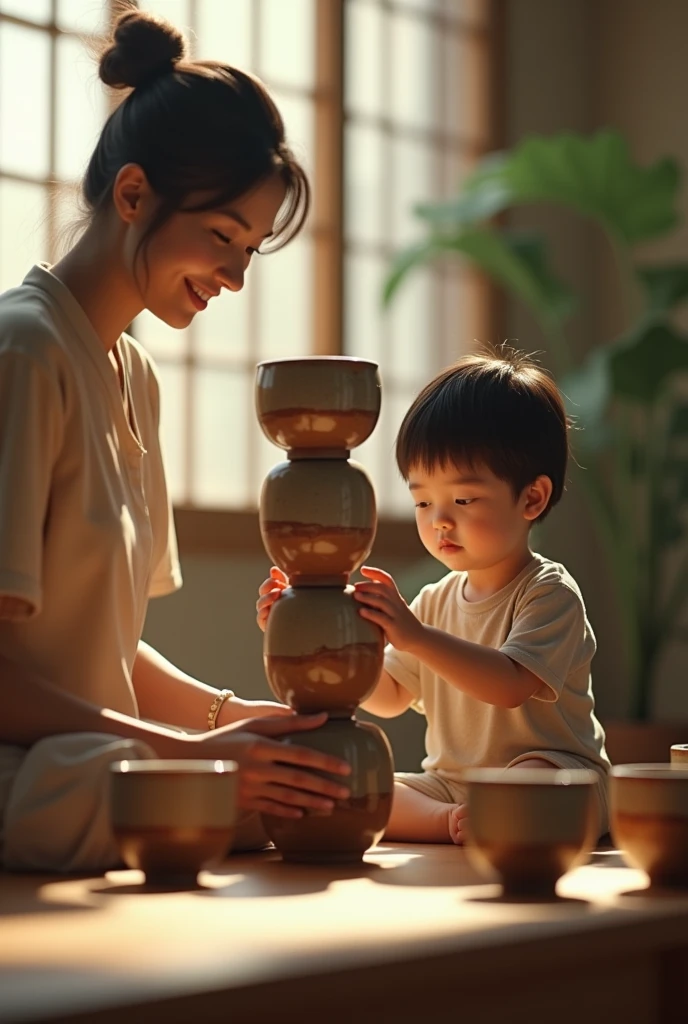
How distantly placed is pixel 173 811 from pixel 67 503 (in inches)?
16.2

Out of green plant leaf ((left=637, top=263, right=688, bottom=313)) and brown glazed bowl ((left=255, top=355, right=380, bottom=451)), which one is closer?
brown glazed bowl ((left=255, top=355, right=380, bottom=451))

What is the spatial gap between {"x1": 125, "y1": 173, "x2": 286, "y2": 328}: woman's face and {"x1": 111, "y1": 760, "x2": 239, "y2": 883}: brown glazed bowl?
556 millimetres

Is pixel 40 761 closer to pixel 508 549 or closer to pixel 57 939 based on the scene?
pixel 57 939

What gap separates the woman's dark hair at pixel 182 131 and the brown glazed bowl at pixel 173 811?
0.61 metres

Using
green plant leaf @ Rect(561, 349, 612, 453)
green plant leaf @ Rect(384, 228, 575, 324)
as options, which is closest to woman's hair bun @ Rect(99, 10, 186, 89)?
green plant leaf @ Rect(561, 349, 612, 453)

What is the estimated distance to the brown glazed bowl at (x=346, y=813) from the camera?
1.23 m

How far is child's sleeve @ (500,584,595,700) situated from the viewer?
146 centimetres

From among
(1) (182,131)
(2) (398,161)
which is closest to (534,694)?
(1) (182,131)

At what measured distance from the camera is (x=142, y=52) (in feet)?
4.95

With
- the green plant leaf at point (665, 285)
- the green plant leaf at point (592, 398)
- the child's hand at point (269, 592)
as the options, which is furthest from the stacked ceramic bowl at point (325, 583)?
the green plant leaf at point (665, 285)

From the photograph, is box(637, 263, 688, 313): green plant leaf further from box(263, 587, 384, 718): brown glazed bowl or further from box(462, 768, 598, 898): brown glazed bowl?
box(462, 768, 598, 898): brown glazed bowl

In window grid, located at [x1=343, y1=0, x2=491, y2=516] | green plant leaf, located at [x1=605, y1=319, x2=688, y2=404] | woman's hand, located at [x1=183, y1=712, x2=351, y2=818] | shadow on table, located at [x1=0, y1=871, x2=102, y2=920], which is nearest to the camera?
shadow on table, located at [x1=0, y1=871, x2=102, y2=920]

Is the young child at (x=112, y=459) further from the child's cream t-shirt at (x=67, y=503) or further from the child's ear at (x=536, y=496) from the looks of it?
the child's ear at (x=536, y=496)

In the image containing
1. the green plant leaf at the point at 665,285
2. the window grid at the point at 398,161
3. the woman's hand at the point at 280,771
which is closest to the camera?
the woman's hand at the point at 280,771
